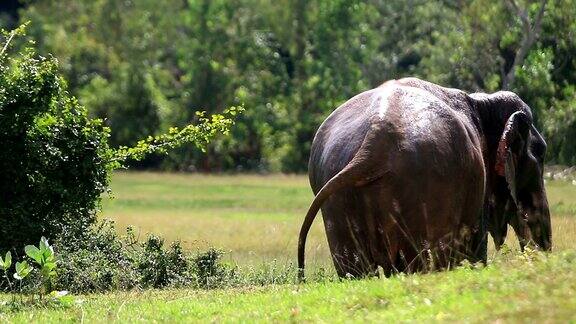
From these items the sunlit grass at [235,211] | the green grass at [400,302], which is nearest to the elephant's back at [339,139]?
the green grass at [400,302]

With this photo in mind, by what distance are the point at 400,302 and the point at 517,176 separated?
5560mm

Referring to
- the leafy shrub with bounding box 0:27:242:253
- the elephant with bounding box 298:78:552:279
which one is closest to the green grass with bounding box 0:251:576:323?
the elephant with bounding box 298:78:552:279

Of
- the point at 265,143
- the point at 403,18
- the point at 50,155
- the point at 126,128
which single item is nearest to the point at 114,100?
the point at 126,128

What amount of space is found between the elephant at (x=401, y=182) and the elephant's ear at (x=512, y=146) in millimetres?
20

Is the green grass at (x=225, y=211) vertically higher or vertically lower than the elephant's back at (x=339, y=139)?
lower

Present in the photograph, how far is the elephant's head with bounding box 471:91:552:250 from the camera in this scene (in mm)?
15523

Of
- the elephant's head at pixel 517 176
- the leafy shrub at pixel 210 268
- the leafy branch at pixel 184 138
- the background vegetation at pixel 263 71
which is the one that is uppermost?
the background vegetation at pixel 263 71

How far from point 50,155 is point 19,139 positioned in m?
0.40

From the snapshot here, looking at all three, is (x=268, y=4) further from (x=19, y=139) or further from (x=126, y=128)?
(x=19, y=139)

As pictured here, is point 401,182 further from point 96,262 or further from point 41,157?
point 41,157

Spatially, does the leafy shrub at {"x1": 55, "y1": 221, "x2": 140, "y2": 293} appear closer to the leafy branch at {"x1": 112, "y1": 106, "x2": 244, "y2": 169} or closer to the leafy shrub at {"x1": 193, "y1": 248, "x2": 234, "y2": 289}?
the leafy shrub at {"x1": 193, "y1": 248, "x2": 234, "y2": 289}

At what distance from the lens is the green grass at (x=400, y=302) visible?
9.49 meters

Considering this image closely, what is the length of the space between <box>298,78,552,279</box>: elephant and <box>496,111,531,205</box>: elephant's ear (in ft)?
0.07

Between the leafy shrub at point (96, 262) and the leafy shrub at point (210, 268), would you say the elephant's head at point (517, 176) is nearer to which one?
the leafy shrub at point (210, 268)
